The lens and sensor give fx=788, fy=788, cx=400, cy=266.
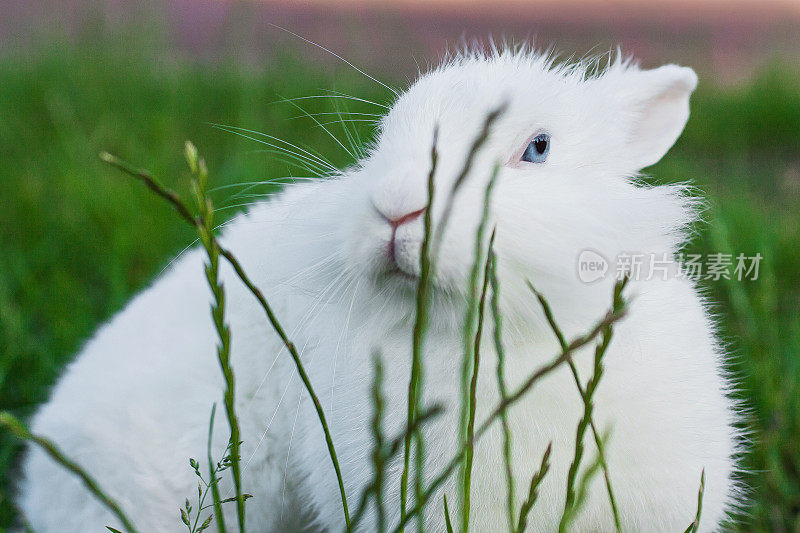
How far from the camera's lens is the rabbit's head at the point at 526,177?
1.45 meters

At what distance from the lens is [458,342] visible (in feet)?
5.26

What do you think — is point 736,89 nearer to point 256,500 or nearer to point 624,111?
point 624,111

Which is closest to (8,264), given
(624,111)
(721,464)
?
(624,111)

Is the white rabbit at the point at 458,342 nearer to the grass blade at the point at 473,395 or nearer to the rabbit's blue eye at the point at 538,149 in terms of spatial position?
the rabbit's blue eye at the point at 538,149

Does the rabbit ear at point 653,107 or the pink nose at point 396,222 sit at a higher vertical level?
the rabbit ear at point 653,107

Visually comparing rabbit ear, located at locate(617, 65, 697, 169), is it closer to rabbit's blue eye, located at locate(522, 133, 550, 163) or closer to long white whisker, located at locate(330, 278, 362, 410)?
rabbit's blue eye, located at locate(522, 133, 550, 163)

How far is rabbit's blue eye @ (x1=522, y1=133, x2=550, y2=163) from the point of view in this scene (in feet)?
5.50

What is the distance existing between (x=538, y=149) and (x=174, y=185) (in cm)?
299

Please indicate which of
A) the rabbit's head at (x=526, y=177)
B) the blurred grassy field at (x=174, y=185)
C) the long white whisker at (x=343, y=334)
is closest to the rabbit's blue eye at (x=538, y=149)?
the rabbit's head at (x=526, y=177)

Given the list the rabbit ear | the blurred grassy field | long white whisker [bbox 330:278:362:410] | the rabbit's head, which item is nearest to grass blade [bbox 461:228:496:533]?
the rabbit's head

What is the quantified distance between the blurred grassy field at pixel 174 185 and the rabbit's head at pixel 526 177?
57 centimetres

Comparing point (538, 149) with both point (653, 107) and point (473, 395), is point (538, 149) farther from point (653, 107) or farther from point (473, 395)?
point (473, 395)

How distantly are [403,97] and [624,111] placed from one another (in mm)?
568

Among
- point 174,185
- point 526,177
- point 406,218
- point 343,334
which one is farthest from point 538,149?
point 174,185
